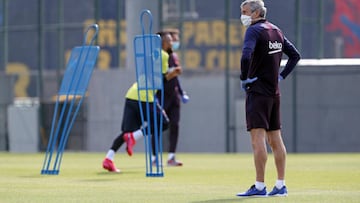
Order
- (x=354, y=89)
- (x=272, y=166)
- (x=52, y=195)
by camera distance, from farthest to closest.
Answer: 1. (x=354, y=89)
2. (x=272, y=166)
3. (x=52, y=195)

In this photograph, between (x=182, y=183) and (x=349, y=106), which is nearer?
(x=182, y=183)

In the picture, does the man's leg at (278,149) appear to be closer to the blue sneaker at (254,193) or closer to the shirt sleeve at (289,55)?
the blue sneaker at (254,193)

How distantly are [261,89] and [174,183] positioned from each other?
235cm

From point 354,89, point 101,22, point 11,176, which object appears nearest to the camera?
point 11,176

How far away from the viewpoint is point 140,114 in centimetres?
1487

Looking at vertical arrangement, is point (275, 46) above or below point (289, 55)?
above

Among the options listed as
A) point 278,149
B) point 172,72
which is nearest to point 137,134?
point 172,72

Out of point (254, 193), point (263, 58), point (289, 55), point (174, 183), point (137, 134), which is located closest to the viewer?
point (254, 193)

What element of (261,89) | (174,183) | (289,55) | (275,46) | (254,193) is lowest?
(174,183)

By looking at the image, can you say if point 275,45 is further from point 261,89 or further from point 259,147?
point 259,147

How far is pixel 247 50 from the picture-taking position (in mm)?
10188

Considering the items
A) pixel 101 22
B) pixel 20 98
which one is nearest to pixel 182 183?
pixel 101 22

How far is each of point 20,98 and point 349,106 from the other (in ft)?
45.4

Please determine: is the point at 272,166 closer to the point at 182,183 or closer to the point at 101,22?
the point at 182,183
